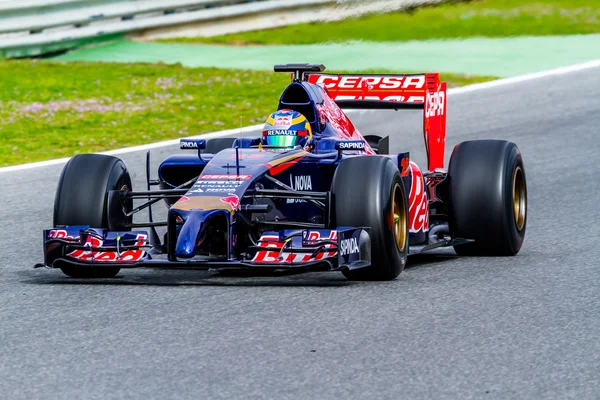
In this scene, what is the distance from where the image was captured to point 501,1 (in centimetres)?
2183

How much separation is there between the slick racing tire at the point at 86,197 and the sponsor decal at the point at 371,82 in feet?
8.24

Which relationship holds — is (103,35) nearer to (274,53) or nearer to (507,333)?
(274,53)

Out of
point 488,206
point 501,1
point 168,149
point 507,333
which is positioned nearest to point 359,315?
point 507,333

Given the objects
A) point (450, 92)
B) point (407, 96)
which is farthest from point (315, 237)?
point (450, 92)

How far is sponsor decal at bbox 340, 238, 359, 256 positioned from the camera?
7.25 m

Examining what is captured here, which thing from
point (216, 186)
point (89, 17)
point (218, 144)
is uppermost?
point (89, 17)

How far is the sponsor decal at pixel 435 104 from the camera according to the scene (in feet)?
32.6

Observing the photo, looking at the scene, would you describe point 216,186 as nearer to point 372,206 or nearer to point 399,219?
point 372,206

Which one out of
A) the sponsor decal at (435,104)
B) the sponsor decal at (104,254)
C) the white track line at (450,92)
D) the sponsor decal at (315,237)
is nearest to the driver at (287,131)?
the sponsor decal at (315,237)

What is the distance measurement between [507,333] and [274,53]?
14.3 m

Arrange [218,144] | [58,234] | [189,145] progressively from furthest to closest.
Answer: [218,144], [189,145], [58,234]

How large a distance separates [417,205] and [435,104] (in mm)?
1623

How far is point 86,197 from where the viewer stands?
312 inches

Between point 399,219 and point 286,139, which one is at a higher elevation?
point 286,139
